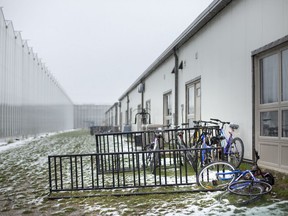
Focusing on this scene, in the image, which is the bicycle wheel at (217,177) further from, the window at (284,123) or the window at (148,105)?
the window at (148,105)

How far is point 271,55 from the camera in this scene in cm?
548

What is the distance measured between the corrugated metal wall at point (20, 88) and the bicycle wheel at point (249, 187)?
12.5 meters

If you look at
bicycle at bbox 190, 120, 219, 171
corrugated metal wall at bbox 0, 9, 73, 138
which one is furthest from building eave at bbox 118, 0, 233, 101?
corrugated metal wall at bbox 0, 9, 73, 138

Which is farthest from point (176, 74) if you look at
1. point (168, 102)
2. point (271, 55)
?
point (271, 55)

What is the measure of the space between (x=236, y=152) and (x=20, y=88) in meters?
15.1

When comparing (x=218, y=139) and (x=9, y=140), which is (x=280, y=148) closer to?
(x=218, y=139)

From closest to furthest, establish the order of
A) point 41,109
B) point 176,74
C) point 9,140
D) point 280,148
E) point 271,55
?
point 280,148, point 271,55, point 176,74, point 9,140, point 41,109

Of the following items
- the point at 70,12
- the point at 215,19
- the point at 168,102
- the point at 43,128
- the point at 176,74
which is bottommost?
the point at 43,128

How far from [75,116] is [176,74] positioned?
168 feet

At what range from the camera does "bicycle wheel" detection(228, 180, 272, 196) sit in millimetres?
3984

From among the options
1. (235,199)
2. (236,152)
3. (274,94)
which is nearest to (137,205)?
(235,199)

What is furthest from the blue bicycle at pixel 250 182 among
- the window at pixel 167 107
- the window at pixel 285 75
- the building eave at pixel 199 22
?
the window at pixel 167 107

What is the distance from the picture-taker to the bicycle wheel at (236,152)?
235 inches

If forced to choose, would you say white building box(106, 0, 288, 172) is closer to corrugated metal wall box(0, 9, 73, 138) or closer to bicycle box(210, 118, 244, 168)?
bicycle box(210, 118, 244, 168)
